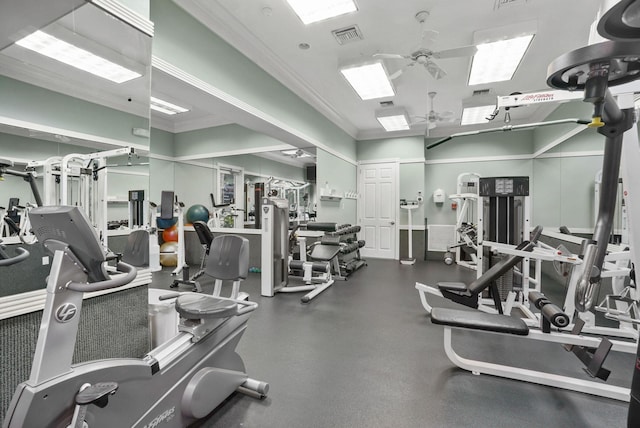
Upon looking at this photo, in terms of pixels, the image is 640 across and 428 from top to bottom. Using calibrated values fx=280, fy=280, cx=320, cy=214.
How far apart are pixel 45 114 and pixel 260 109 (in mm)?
2463

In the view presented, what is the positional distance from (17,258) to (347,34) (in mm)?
3383

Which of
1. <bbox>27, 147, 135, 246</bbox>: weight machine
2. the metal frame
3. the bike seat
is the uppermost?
<bbox>27, 147, 135, 246</bbox>: weight machine

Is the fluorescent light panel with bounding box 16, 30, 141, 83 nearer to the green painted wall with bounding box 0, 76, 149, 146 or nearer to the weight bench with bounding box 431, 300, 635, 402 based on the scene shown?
the green painted wall with bounding box 0, 76, 149, 146

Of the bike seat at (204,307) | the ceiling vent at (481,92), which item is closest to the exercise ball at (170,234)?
the bike seat at (204,307)

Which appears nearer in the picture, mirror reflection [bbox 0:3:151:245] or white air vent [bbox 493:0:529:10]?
mirror reflection [bbox 0:3:151:245]

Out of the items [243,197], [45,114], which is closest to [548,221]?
[243,197]

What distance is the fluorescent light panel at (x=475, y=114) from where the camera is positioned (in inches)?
198

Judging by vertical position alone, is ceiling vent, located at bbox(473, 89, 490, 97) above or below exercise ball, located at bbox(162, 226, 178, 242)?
above

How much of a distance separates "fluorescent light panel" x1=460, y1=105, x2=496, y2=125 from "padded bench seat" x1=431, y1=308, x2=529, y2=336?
419 centimetres

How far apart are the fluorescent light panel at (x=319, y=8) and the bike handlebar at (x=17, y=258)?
8.86 ft

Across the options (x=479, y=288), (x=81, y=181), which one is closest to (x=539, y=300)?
(x=479, y=288)

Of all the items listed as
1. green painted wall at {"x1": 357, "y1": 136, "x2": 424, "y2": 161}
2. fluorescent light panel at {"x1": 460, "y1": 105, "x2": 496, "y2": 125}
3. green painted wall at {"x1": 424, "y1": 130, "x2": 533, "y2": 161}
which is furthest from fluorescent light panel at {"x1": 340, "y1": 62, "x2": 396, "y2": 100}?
green painted wall at {"x1": 424, "y1": 130, "x2": 533, "y2": 161}

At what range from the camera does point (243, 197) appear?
19.7 feet

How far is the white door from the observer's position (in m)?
6.89
